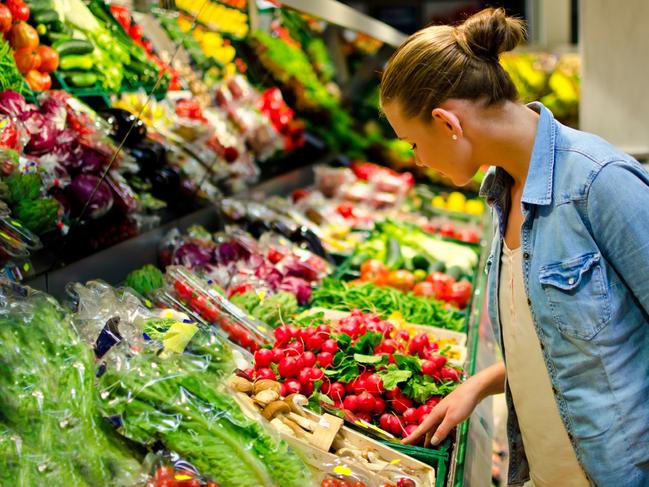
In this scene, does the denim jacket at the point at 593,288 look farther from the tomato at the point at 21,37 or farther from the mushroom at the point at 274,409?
the tomato at the point at 21,37

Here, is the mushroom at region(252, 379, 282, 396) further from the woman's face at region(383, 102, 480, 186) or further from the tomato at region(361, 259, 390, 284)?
the tomato at region(361, 259, 390, 284)

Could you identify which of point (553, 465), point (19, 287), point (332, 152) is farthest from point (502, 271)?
point (332, 152)

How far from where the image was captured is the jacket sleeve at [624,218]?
1695mm

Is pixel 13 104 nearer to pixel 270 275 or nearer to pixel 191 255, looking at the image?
pixel 191 255

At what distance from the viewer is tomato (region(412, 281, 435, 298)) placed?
157 inches

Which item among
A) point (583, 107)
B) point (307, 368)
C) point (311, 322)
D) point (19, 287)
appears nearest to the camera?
point (19, 287)

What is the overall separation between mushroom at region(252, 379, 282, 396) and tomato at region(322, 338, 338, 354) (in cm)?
41

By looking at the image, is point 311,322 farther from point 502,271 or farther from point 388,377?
point 502,271

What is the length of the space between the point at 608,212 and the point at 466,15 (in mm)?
772

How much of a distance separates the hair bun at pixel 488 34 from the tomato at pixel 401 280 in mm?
2340

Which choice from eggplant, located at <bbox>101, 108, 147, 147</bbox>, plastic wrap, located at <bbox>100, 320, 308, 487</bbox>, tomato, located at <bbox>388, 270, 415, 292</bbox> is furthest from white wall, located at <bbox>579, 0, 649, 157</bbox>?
plastic wrap, located at <bbox>100, 320, 308, 487</bbox>

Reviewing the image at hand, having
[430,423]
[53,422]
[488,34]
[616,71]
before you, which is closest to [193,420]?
[53,422]

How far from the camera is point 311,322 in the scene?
306 centimetres

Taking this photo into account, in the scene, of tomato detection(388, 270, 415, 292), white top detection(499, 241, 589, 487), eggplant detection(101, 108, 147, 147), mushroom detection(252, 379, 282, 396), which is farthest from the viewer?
tomato detection(388, 270, 415, 292)
